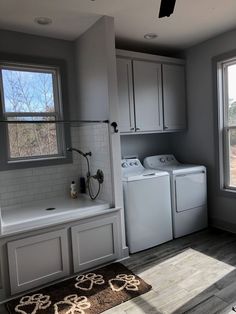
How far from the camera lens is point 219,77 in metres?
3.44

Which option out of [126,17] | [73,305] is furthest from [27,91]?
[73,305]

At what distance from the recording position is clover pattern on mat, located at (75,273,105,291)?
241 cm

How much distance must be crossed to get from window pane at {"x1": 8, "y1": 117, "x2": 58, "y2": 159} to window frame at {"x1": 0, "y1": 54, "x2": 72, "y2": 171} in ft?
0.15

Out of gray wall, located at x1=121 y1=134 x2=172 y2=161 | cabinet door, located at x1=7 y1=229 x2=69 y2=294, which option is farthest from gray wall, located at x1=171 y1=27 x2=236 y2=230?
cabinet door, located at x1=7 y1=229 x2=69 y2=294

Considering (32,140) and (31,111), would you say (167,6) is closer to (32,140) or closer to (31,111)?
(31,111)

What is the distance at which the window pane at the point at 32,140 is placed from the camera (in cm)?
298

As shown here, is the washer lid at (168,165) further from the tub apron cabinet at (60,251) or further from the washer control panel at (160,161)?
the tub apron cabinet at (60,251)

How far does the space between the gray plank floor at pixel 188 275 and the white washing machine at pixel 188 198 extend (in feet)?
0.56

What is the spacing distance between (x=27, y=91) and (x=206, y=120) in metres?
2.40

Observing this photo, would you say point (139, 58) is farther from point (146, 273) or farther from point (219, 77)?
point (146, 273)

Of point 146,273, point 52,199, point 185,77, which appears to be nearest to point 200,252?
point 146,273

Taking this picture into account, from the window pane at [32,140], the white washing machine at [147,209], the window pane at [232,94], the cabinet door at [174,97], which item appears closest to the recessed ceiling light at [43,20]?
the window pane at [32,140]

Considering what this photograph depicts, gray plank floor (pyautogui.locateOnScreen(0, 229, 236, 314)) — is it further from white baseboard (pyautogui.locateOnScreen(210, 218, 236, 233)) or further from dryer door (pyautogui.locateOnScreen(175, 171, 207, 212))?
dryer door (pyautogui.locateOnScreen(175, 171, 207, 212))

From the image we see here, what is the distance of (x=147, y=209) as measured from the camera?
3102mm
